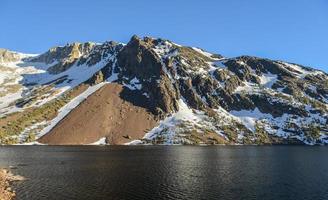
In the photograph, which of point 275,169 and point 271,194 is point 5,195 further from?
point 275,169

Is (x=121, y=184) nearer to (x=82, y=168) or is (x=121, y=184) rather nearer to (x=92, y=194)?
(x=92, y=194)

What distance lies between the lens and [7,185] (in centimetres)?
8569

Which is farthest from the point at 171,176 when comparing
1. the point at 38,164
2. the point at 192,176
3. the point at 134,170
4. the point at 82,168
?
the point at 38,164

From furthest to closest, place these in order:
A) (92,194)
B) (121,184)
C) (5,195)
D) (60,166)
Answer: (60,166), (121,184), (92,194), (5,195)

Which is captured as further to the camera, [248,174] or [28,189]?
[248,174]

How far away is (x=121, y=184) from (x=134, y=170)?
2693 centimetres

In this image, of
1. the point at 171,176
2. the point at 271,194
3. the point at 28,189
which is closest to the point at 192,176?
the point at 171,176

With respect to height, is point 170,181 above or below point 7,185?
above

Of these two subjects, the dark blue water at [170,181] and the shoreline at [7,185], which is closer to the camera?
the shoreline at [7,185]

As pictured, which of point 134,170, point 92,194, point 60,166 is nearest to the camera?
point 92,194

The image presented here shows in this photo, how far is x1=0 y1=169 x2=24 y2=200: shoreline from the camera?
71488 millimetres

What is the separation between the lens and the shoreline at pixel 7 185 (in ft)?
235

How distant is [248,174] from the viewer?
109 meters

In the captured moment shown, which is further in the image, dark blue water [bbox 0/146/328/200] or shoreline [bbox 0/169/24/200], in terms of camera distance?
dark blue water [bbox 0/146/328/200]
